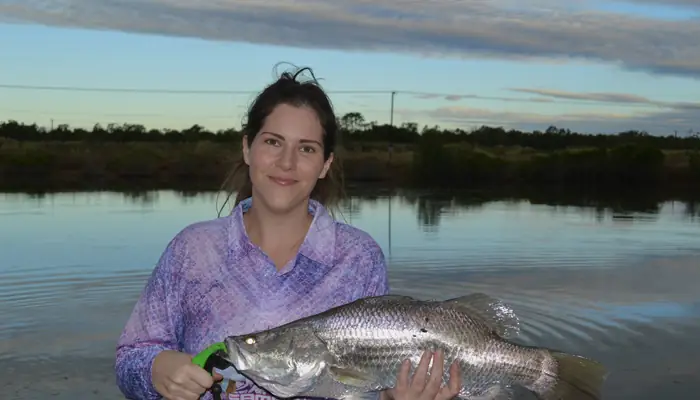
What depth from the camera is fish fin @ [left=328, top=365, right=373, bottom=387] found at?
3.59 metres

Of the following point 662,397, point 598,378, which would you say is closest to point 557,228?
point 662,397

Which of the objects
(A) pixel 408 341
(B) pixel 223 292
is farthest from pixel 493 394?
(B) pixel 223 292

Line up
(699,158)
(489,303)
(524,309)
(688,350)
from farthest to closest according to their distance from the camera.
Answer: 1. (699,158)
2. (524,309)
3. (688,350)
4. (489,303)

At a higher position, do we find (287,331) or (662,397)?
(287,331)

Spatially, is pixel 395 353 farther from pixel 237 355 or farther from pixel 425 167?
pixel 425 167

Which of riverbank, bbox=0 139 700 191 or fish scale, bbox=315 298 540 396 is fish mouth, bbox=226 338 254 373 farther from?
riverbank, bbox=0 139 700 191

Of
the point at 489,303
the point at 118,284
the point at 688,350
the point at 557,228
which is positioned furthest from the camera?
the point at 557,228

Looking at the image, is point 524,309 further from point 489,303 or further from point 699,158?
point 699,158

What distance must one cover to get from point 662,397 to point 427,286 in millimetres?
5622

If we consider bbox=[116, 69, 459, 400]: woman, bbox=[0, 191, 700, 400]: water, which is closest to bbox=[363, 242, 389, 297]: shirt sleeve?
bbox=[116, 69, 459, 400]: woman

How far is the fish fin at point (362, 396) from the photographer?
362cm

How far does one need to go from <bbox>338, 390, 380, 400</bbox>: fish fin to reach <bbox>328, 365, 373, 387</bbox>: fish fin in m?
0.04

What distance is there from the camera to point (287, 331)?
138 inches

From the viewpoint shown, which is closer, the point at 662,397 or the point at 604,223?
the point at 662,397
